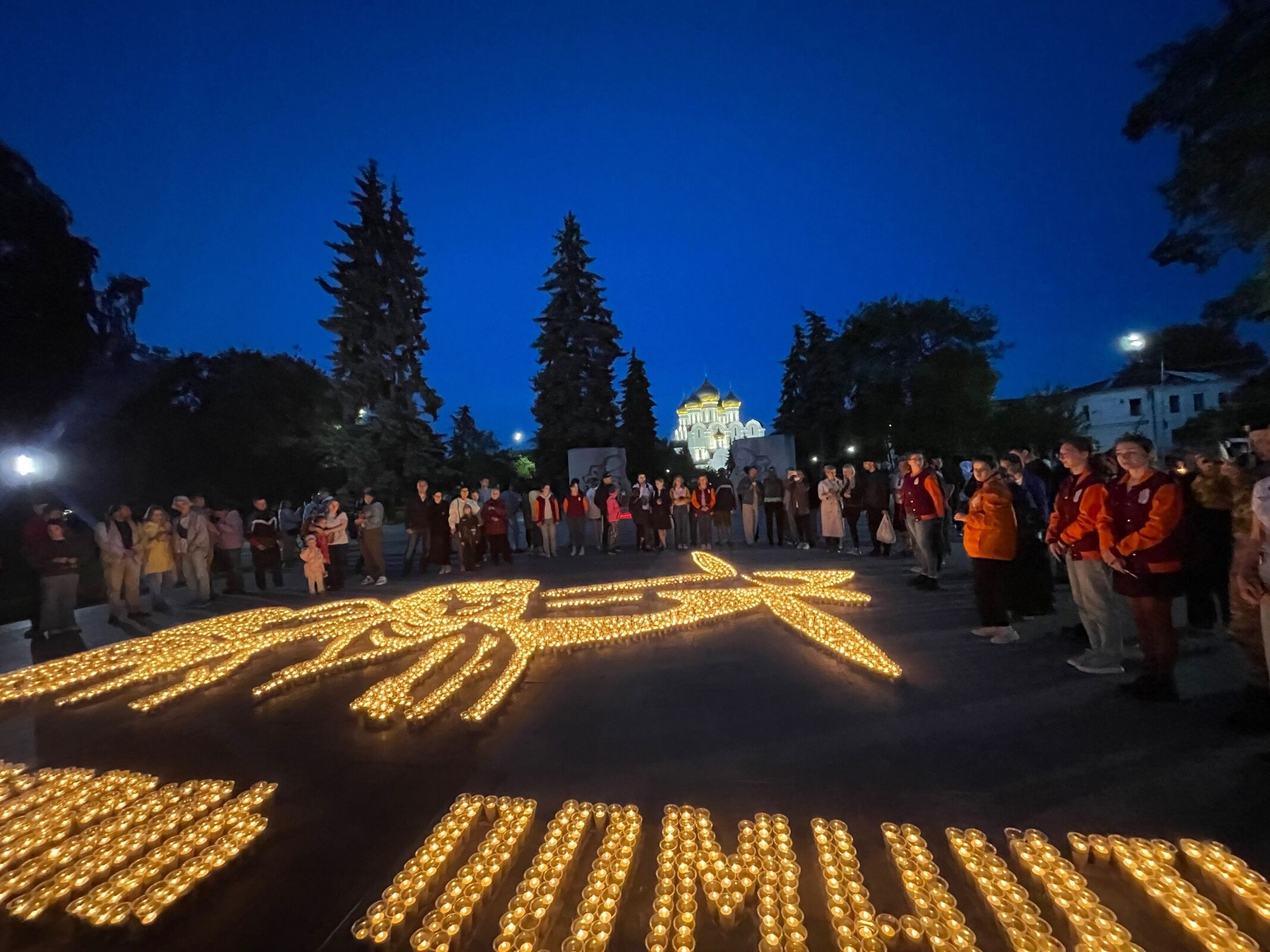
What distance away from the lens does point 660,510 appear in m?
12.3

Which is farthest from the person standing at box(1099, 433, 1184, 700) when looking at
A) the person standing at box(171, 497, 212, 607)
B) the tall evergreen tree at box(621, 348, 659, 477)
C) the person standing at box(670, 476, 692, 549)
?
the tall evergreen tree at box(621, 348, 659, 477)

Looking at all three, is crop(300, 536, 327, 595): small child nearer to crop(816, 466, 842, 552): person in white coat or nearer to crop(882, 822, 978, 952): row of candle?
crop(816, 466, 842, 552): person in white coat

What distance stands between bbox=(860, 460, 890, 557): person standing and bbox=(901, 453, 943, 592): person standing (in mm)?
2539

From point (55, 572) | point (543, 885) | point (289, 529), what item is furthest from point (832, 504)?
point (55, 572)

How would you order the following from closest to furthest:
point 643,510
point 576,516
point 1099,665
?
1. point 1099,665
2. point 643,510
3. point 576,516

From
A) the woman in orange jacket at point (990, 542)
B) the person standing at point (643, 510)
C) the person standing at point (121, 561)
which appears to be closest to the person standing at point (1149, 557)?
the woman in orange jacket at point (990, 542)

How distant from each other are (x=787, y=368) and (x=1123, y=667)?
113ft

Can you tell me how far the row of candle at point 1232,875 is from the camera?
2.31 metres

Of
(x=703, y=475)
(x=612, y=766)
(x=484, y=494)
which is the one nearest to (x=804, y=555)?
(x=703, y=475)

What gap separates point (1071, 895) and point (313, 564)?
→ 9.07 meters

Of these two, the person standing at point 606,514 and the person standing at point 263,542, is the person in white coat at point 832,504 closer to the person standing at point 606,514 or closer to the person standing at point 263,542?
the person standing at point 606,514

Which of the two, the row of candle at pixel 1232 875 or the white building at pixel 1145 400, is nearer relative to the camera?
the row of candle at pixel 1232 875

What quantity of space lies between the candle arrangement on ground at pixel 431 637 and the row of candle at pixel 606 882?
166 centimetres

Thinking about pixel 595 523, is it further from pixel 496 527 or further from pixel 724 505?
pixel 724 505
